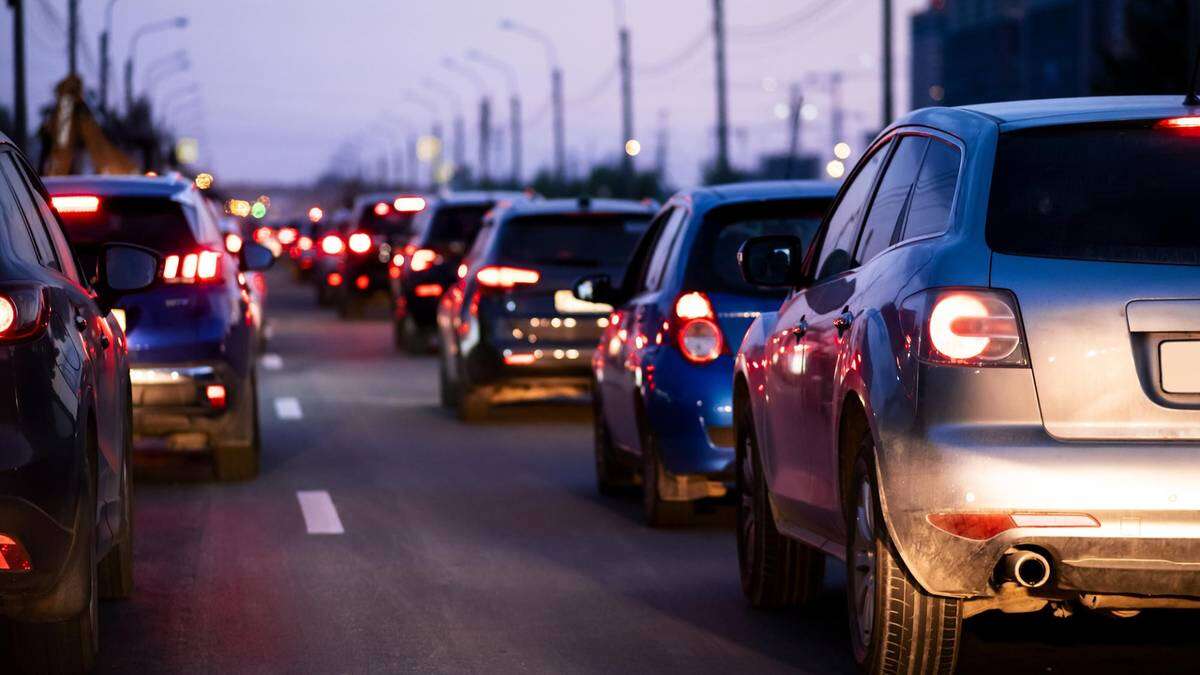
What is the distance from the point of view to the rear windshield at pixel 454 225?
1026 inches

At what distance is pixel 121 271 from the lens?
9023mm

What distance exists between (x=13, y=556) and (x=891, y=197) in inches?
113

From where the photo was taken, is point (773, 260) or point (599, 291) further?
point (599, 291)

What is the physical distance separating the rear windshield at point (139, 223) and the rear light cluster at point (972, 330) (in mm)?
A: 7646

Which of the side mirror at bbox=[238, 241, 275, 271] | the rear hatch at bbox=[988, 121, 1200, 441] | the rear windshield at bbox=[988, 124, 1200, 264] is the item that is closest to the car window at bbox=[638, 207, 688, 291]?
the side mirror at bbox=[238, 241, 275, 271]

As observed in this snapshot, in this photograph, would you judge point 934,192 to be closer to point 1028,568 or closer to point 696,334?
point 1028,568

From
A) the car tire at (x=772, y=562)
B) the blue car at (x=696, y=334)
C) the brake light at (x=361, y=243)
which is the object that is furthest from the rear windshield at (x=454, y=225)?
the car tire at (x=772, y=562)

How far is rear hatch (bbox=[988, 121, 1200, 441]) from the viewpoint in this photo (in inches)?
249

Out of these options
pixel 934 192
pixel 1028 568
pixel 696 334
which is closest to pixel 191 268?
pixel 696 334

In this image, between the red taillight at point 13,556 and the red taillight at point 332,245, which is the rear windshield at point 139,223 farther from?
the red taillight at point 332,245

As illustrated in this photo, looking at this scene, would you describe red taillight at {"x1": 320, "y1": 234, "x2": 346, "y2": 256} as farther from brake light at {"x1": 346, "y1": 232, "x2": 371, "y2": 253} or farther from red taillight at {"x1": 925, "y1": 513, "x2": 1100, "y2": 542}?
red taillight at {"x1": 925, "y1": 513, "x2": 1100, "y2": 542}

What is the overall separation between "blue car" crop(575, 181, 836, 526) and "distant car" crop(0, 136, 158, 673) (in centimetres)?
359

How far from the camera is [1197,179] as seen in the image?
6.67m

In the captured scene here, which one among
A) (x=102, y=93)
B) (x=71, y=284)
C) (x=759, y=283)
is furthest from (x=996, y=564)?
(x=102, y=93)
